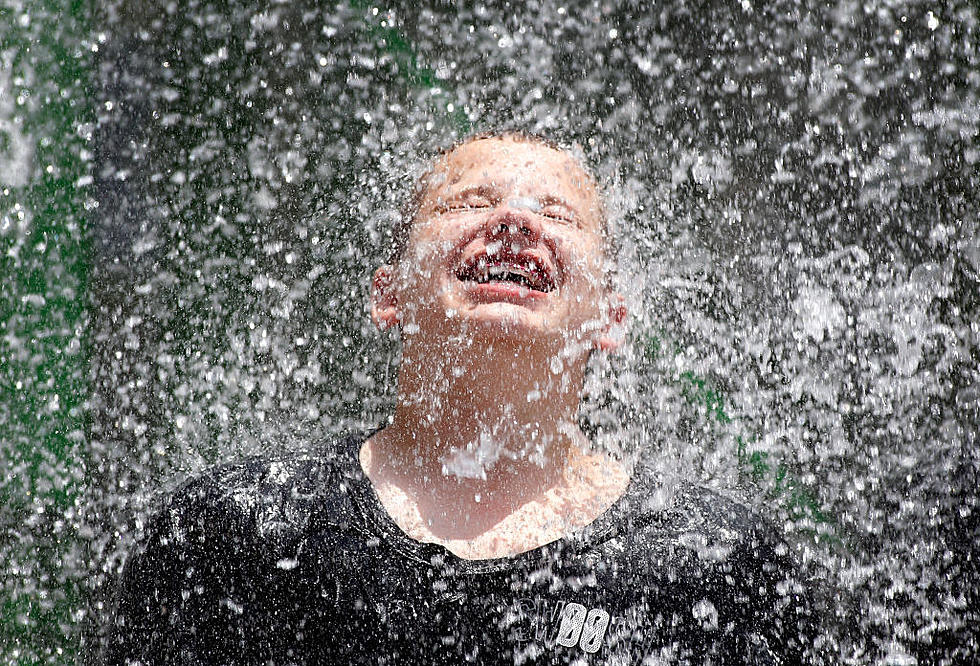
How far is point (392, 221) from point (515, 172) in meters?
0.66

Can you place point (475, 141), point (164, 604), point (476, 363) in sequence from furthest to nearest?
1. point (475, 141)
2. point (476, 363)
3. point (164, 604)

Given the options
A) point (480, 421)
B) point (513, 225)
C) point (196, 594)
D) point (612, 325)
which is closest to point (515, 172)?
point (513, 225)

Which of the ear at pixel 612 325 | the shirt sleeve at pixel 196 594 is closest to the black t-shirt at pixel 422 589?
the shirt sleeve at pixel 196 594

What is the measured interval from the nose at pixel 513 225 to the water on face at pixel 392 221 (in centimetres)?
82

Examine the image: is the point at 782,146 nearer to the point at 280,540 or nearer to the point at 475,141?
the point at 475,141

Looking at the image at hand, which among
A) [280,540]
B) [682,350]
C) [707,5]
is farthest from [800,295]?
[280,540]

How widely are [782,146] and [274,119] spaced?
1209mm

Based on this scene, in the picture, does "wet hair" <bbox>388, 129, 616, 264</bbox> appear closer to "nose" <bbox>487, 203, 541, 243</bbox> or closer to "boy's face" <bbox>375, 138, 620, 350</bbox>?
"boy's face" <bbox>375, 138, 620, 350</bbox>

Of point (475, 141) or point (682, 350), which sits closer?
point (475, 141)

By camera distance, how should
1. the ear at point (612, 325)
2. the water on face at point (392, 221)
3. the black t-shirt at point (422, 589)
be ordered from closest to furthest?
the black t-shirt at point (422, 589), the ear at point (612, 325), the water on face at point (392, 221)

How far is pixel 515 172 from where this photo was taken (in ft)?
5.64

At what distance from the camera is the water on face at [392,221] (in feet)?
7.64

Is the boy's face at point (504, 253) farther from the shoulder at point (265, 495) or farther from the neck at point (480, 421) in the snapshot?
the shoulder at point (265, 495)

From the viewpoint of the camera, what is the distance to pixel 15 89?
7.79 feet
